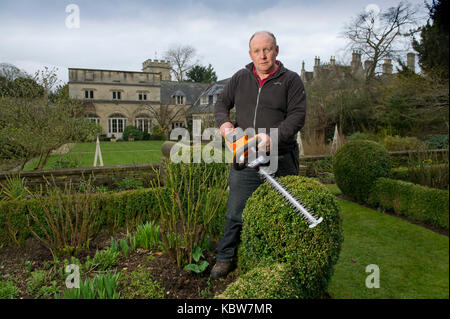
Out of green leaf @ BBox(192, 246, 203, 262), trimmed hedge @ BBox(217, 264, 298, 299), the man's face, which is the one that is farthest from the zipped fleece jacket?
green leaf @ BBox(192, 246, 203, 262)

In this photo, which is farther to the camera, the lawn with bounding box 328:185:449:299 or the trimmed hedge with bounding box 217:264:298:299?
the trimmed hedge with bounding box 217:264:298:299

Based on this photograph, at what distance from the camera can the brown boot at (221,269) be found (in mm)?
2911

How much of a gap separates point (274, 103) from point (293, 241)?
1096 mm

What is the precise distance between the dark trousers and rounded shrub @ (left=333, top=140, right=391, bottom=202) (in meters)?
4.10

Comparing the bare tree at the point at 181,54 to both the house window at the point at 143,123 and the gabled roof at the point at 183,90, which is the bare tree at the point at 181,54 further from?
the gabled roof at the point at 183,90

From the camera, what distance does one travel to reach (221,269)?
292cm

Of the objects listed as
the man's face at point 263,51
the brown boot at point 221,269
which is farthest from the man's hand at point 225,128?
the brown boot at point 221,269

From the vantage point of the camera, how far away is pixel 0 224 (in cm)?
413

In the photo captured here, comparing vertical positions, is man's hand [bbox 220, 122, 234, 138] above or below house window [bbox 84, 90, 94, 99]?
below

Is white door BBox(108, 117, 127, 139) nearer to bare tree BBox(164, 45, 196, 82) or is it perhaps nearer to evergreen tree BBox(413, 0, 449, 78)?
bare tree BBox(164, 45, 196, 82)

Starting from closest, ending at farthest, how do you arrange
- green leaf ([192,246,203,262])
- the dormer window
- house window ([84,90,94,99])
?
1. green leaf ([192,246,203,262])
2. the dormer window
3. house window ([84,90,94,99])

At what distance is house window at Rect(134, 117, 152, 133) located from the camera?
3820cm

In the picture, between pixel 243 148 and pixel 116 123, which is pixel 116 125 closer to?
pixel 116 123

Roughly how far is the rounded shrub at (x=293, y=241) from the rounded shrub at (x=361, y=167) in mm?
4362
